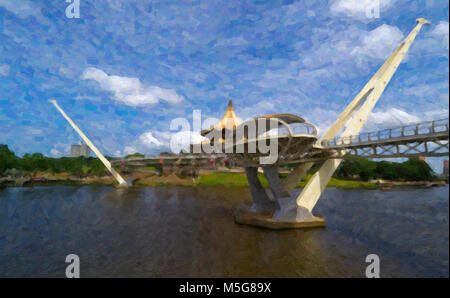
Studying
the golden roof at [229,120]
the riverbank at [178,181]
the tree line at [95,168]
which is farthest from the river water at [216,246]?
the tree line at [95,168]

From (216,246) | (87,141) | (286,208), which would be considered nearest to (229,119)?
(286,208)

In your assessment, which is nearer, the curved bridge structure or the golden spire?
the curved bridge structure

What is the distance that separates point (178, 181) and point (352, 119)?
2696 inches

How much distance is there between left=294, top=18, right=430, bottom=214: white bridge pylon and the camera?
23.7 meters

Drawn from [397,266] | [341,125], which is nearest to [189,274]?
[397,266]

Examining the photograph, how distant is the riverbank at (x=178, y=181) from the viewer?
74688mm

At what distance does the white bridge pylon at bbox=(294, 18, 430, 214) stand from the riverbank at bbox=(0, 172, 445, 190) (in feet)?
176

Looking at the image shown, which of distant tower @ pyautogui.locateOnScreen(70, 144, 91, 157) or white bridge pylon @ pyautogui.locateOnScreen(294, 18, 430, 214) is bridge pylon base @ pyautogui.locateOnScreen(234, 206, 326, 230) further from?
distant tower @ pyautogui.locateOnScreen(70, 144, 91, 157)

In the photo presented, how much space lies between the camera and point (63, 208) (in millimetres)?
37875

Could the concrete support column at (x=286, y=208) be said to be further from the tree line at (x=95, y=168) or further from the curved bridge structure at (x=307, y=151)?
the tree line at (x=95, y=168)

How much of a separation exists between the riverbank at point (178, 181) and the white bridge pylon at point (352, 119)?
53512 millimetres

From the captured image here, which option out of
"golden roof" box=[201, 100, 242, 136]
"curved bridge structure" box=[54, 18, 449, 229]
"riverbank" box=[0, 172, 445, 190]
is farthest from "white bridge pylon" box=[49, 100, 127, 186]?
"curved bridge structure" box=[54, 18, 449, 229]

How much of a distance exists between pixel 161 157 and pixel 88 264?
59150 millimetres

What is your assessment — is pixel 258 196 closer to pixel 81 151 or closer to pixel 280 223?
pixel 280 223
